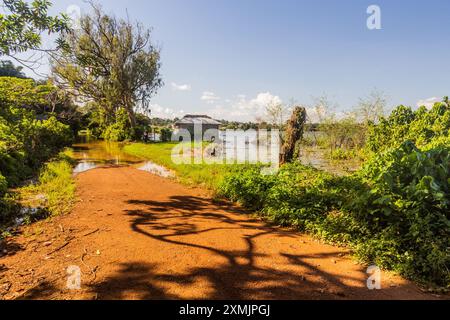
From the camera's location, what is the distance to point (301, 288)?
3.34 meters

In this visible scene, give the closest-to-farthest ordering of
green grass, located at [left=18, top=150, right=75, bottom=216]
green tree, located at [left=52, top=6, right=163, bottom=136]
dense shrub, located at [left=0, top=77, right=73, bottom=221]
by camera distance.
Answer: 1. green grass, located at [left=18, top=150, right=75, bottom=216]
2. dense shrub, located at [left=0, top=77, right=73, bottom=221]
3. green tree, located at [left=52, top=6, right=163, bottom=136]

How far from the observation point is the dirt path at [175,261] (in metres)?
3.24

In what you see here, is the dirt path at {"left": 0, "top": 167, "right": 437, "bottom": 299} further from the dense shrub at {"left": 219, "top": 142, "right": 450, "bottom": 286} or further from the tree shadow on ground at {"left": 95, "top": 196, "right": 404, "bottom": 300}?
the dense shrub at {"left": 219, "top": 142, "right": 450, "bottom": 286}

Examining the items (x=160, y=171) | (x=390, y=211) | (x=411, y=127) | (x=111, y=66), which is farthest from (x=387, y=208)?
(x=111, y=66)

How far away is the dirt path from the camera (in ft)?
10.6

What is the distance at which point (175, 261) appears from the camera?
3963 mm

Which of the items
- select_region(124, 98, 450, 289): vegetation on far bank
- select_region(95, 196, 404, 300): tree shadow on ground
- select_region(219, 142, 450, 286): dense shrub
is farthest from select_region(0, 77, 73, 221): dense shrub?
select_region(219, 142, 450, 286): dense shrub

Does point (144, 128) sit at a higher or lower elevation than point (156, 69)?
lower

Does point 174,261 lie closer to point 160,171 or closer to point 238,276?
point 238,276

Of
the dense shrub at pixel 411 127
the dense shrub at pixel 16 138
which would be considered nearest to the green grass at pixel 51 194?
the dense shrub at pixel 16 138

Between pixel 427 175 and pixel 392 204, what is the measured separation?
29.2 inches
